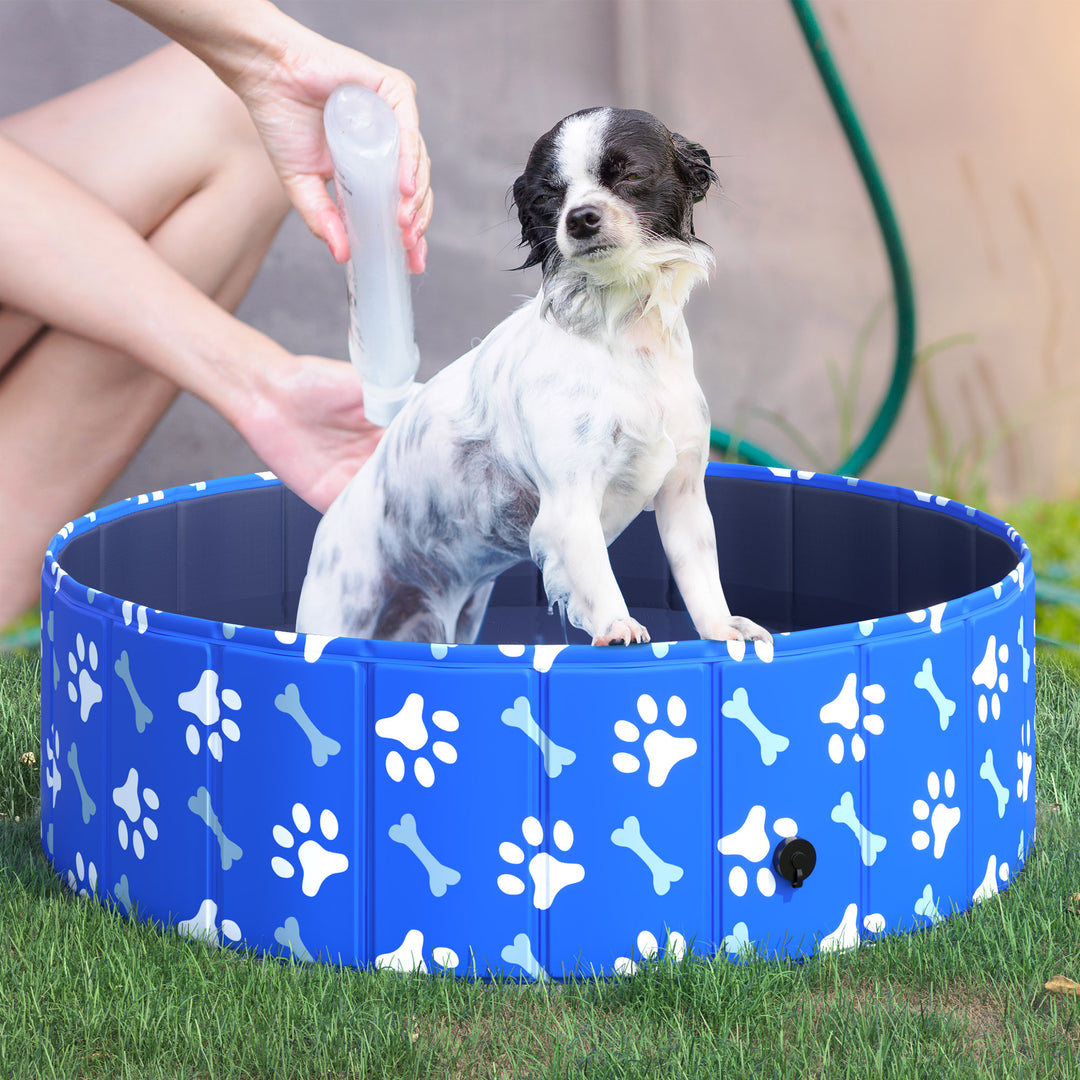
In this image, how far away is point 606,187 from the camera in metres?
2.29

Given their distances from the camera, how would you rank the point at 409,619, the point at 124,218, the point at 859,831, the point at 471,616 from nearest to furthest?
the point at 859,831 < the point at 409,619 < the point at 471,616 < the point at 124,218

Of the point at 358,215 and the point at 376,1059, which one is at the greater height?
the point at 358,215

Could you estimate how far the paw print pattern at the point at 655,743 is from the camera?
2.29m

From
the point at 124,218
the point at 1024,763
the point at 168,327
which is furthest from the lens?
the point at 124,218

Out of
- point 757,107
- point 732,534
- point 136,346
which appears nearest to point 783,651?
point 732,534

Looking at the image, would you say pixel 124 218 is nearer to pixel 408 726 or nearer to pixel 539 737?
pixel 408 726

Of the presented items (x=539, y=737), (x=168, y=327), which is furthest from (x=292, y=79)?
(x=539, y=737)

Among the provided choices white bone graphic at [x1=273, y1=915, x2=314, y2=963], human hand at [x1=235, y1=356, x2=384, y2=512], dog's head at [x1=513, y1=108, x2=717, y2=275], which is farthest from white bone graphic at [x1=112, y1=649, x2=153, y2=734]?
dog's head at [x1=513, y1=108, x2=717, y2=275]

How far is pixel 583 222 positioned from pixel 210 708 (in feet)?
3.24

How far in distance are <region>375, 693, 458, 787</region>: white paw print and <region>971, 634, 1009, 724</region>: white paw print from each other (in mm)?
956

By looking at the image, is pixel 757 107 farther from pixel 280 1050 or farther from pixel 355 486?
pixel 280 1050

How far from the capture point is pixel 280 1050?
86.7 inches

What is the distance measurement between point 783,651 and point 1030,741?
0.85m

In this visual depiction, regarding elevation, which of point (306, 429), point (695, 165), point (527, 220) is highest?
point (695, 165)
